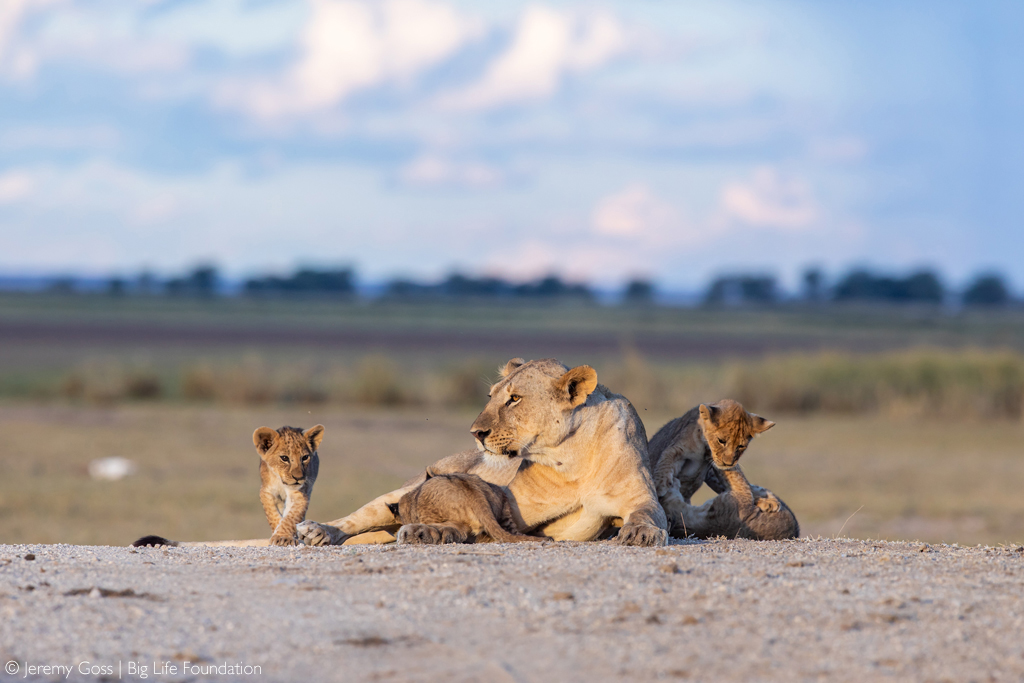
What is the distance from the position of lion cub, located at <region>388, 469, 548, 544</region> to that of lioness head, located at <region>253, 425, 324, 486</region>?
2.46 feet

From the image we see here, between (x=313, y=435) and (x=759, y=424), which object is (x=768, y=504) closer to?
(x=759, y=424)

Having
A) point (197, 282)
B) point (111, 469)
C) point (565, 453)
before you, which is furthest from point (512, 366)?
point (197, 282)

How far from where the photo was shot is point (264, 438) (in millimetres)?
7422

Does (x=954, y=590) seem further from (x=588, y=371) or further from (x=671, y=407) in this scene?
(x=671, y=407)

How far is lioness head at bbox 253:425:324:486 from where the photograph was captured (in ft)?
24.3

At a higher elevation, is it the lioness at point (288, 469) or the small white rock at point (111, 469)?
the lioness at point (288, 469)

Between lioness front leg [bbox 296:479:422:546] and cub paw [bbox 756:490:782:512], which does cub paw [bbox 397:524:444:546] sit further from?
cub paw [bbox 756:490:782:512]

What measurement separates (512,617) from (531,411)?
218 centimetres

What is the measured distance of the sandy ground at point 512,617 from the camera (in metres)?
4.59

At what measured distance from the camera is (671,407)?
102 feet

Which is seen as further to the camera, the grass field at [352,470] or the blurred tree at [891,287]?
the blurred tree at [891,287]

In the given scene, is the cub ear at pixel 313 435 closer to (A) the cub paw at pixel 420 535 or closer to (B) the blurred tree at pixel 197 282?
(A) the cub paw at pixel 420 535

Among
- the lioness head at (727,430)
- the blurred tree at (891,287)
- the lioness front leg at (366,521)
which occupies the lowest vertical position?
the lioness front leg at (366,521)

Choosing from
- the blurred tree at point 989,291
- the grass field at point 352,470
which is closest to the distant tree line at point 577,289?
the blurred tree at point 989,291
